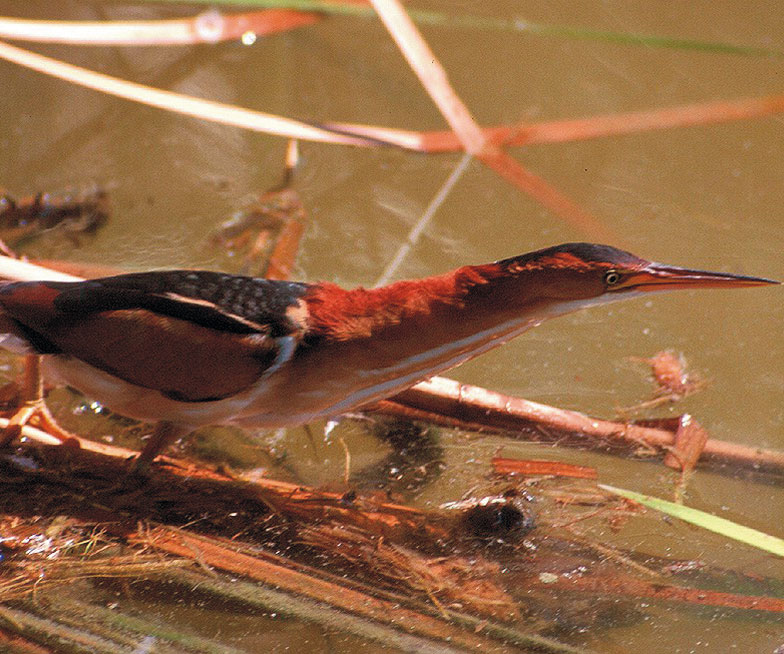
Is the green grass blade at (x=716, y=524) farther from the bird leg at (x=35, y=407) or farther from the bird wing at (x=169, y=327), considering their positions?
the bird leg at (x=35, y=407)

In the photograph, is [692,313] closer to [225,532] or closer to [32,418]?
[225,532]

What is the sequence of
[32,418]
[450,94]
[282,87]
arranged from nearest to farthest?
[32,418]
[450,94]
[282,87]

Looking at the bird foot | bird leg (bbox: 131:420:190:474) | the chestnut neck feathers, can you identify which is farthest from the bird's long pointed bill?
the bird foot

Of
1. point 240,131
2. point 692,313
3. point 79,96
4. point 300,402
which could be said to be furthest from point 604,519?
point 79,96

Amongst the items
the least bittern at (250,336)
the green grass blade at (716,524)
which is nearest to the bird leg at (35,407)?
the least bittern at (250,336)

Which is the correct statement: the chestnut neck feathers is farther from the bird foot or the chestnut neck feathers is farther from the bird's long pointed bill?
the bird foot
